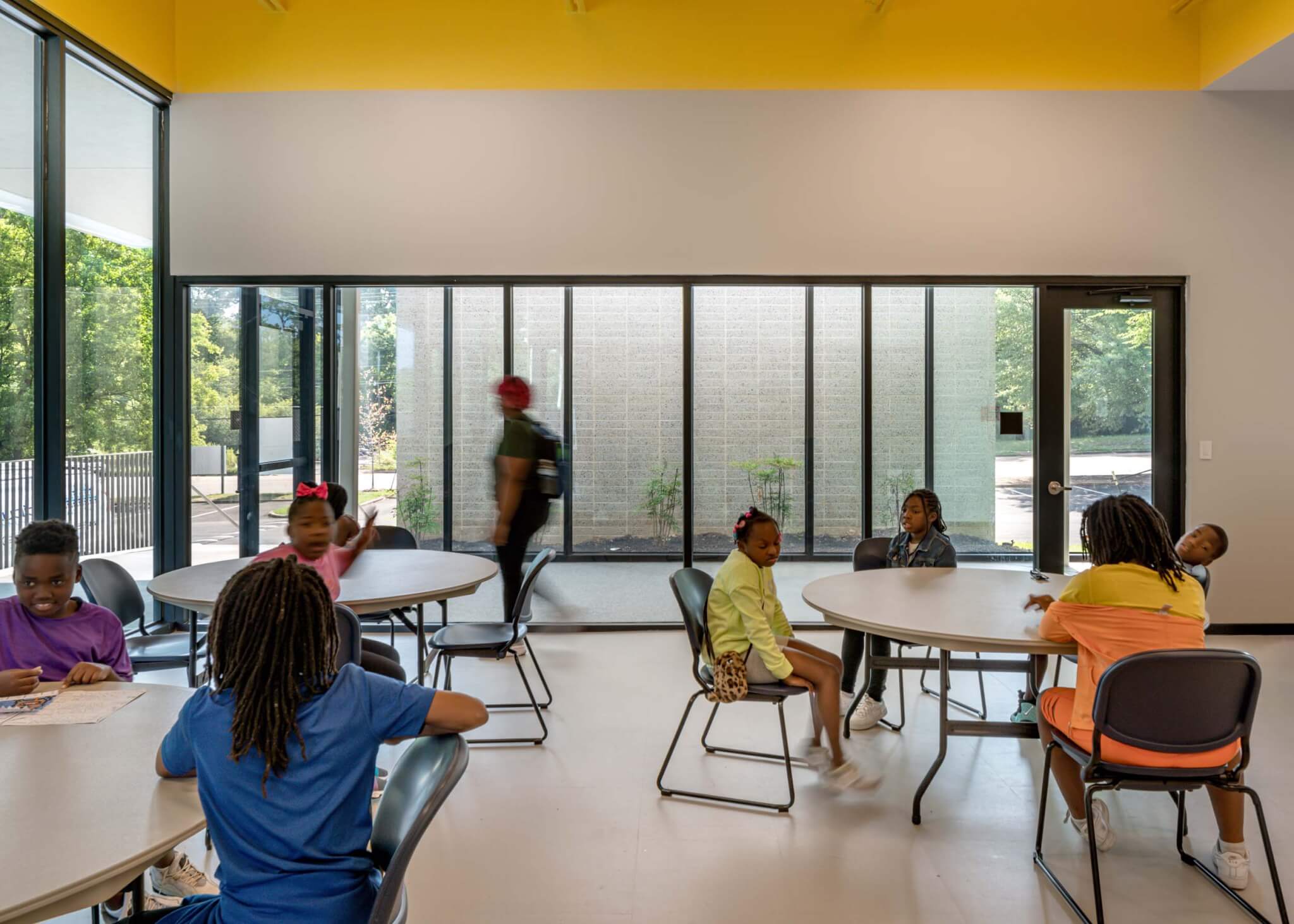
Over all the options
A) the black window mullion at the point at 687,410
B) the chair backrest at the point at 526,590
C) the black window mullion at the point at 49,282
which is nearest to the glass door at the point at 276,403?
the black window mullion at the point at 49,282

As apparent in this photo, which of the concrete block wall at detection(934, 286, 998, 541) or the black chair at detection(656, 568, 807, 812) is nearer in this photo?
the black chair at detection(656, 568, 807, 812)

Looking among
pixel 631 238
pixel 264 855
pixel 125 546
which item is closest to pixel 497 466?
pixel 631 238

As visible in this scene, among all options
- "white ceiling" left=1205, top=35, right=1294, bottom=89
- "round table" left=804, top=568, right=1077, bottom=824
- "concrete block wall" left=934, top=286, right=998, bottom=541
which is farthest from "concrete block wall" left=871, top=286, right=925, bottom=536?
"white ceiling" left=1205, top=35, right=1294, bottom=89

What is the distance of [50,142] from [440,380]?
96.7 inches

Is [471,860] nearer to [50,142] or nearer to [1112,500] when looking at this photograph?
[1112,500]

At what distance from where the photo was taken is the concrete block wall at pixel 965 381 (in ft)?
17.9

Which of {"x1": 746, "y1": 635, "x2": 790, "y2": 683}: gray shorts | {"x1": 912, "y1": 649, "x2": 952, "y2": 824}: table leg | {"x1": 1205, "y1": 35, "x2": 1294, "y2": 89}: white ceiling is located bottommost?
{"x1": 912, "y1": 649, "x2": 952, "y2": 824}: table leg

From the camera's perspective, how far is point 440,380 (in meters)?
5.54

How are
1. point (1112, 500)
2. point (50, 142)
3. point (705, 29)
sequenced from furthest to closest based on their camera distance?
point (705, 29), point (50, 142), point (1112, 500)

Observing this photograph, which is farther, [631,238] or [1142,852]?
[631,238]

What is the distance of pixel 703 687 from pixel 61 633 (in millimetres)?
2102

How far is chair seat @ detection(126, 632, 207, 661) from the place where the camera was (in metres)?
3.43

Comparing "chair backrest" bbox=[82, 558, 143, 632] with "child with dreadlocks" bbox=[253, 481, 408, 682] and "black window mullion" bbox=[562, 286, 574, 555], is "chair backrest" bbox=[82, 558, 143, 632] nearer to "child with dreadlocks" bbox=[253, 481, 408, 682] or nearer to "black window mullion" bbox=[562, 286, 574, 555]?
"child with dreadlocks" bbox=[253, 481, 408, 682]

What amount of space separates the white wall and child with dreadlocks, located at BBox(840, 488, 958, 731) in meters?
2.04
